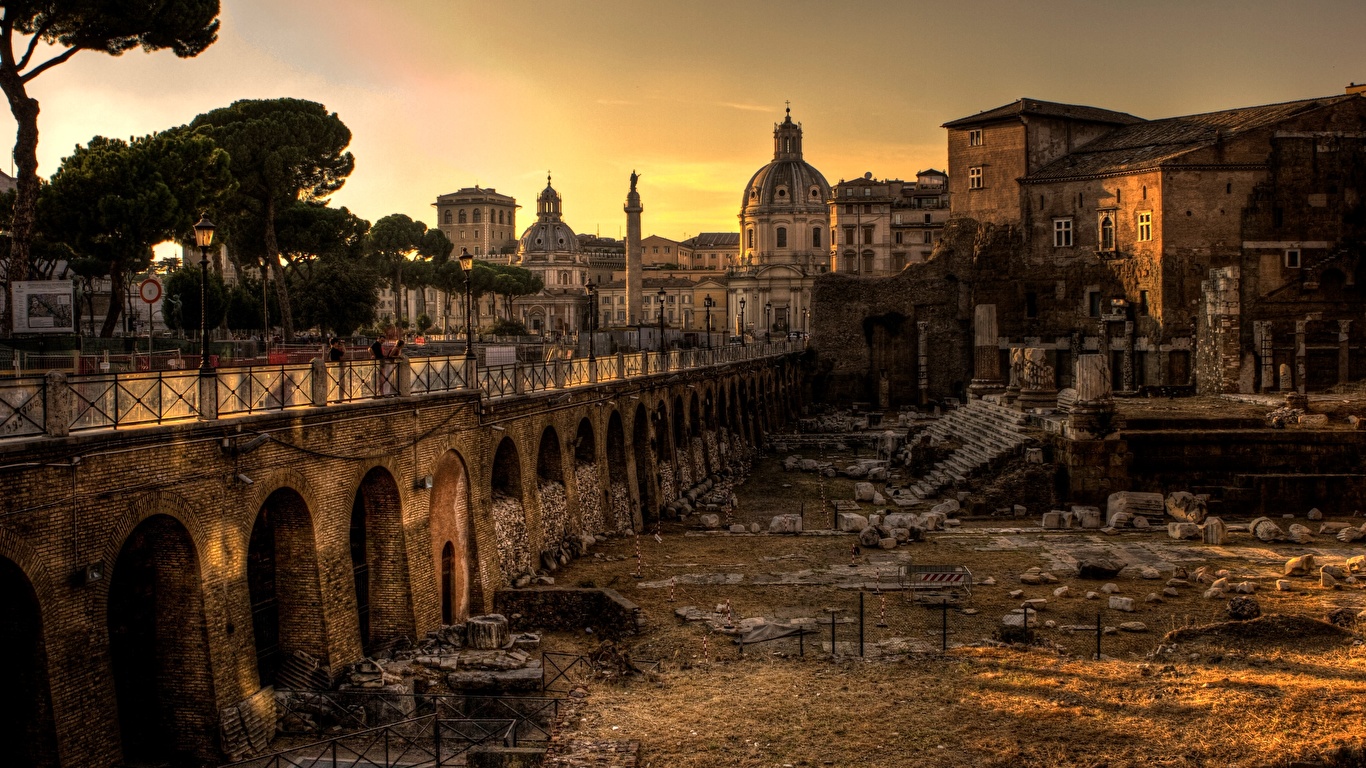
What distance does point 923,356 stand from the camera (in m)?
67.5

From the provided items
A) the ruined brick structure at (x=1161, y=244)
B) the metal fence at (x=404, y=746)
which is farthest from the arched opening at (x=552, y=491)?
the ruined brick structure at (x=1161, y=244)

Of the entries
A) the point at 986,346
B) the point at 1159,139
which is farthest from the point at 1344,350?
the point at 986,346

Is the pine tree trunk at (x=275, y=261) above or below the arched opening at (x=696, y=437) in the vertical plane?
above

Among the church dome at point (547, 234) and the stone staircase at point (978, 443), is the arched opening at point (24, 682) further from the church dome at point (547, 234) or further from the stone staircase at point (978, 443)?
the church dome at point (547, 234)

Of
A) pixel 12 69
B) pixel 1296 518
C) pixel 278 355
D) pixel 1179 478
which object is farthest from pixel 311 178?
pixel 1296 518

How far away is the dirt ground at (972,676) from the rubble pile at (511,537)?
3.79 feet

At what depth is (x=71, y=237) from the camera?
3353cm

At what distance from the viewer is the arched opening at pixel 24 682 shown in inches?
476

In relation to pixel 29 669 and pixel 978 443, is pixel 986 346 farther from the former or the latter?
pixel 29 669

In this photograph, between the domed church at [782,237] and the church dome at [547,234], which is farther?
the church dome at [547,234]

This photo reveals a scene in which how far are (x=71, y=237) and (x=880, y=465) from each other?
2765 cm

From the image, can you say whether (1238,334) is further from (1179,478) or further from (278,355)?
(278,355)

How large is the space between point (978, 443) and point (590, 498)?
17466 millimetres

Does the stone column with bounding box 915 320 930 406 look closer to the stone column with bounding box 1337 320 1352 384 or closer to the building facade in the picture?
the stone column with bounding box 1337 320 1352 384
